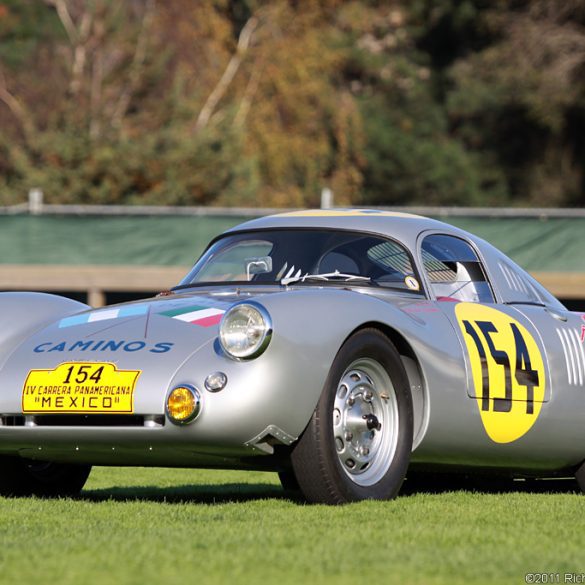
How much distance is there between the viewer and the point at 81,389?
6.35 meters

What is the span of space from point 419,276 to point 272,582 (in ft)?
11.0

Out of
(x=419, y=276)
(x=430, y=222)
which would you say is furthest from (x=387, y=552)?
(x=430, y=222)

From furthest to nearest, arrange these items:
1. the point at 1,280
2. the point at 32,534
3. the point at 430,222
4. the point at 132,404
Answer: the point at 1,280
the point at 430,222
the point at 132,404
the point at 32,534

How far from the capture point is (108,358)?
252 inches

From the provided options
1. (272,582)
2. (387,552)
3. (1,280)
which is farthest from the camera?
(1,280)

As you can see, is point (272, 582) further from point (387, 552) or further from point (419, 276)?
point (419, 276)

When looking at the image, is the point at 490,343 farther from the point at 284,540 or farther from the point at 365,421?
the point at 284,540

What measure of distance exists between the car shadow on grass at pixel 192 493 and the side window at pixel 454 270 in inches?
54.9

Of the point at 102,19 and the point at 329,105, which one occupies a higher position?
the point at 102,19

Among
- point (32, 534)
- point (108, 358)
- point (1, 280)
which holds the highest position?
point (108, 358)

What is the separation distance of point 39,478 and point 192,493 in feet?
2.68

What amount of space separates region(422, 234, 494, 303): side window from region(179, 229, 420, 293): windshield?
21 centimetres

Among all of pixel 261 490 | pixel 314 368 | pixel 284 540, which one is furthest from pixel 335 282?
pixel 284 540

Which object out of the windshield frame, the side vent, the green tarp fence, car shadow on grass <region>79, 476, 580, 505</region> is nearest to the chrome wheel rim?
car shadow on grass <region>79, 476, 580, 505</region>
